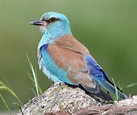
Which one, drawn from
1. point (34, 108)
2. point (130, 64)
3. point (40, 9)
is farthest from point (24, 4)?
point (34, 108)

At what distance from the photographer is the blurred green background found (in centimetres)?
1282

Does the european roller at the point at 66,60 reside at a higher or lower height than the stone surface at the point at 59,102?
lower

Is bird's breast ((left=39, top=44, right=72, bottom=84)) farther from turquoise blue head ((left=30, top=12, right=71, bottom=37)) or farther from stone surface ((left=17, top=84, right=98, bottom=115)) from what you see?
stone surface ((left=17, top=84, right=98, bottom=115))

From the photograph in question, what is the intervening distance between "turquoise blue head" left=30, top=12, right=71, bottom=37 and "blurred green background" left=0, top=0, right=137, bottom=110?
3295mm

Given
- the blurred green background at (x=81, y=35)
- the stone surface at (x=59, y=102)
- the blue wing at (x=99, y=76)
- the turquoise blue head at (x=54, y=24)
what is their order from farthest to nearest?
1. the blurred green background at (x=81, y=35)
2. the turquoise blue head at (x=54, y=24)
3. the blue wing at (x=99, y=76)
4. the stone surface at (x=59, y=102)

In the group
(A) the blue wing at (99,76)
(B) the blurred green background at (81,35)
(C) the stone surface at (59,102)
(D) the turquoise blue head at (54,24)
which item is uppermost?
(C) the stone surface at (59,102)

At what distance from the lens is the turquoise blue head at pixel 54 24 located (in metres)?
8.40

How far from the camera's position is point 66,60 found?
7.71 m

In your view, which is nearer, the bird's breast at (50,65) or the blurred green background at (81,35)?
the bird's breast at (50,65)

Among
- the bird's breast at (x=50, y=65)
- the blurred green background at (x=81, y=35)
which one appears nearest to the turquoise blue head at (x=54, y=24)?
the bird's breast at (x=50, y=65)

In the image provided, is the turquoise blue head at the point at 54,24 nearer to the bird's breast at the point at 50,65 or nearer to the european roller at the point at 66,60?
the european roller at the point at 66,60

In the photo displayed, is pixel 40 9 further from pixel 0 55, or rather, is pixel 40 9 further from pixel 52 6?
pixel 0 55

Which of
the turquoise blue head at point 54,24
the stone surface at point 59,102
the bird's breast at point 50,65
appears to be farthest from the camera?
the turquoise blue head at point 54,24

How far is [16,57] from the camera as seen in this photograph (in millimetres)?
13492
